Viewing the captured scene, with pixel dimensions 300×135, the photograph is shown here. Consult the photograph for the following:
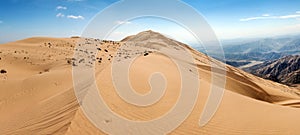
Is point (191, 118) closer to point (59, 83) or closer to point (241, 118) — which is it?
point (241, 118)

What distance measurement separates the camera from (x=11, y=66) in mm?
20156

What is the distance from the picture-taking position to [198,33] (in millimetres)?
10672

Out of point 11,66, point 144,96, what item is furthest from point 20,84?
point 144,96

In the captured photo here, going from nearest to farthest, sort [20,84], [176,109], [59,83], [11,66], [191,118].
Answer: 1. [191,118]
2. [176,109]
3. [59,83]
4. [20,84]
5. [11,66]

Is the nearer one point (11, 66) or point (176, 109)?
point (176, 109)

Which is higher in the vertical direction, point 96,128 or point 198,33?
point 198,33

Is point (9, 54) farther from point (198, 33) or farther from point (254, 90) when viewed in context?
point (254, 90)

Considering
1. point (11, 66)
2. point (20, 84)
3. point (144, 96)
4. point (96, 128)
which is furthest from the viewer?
point (11, 66)

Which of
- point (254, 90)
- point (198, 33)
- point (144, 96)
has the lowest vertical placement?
point (254, 90)

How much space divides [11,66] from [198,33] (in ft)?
54.1

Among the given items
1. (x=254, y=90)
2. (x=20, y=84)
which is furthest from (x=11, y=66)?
(x=254, y=90)

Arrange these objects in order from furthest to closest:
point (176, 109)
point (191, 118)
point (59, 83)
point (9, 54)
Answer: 1. point (9, 54)
2. point (59, 83)
3. point (176, 109)
4. point (191, 118)

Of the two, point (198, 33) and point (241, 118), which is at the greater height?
point (198, 33)

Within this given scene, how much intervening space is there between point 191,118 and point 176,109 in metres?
0.84
